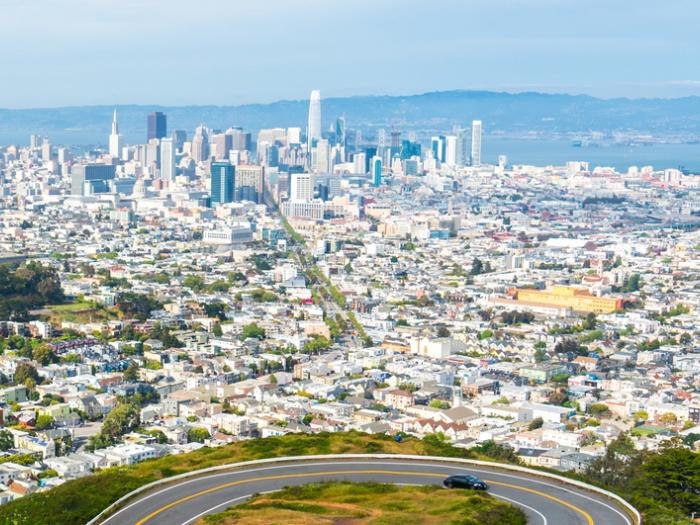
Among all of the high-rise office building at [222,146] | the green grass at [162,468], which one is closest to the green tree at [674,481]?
the green grass at [162,468]

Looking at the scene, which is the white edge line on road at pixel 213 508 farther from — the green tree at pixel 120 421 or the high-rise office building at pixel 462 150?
the high-rise office building at pixel 462 150

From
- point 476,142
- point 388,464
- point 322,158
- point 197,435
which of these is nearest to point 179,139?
point 322,158

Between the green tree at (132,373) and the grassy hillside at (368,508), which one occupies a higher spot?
the grassy hillside at (368,508)

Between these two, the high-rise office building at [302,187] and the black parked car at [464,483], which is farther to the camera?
the high-rise office building at [302,187]

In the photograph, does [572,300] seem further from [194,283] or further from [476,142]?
[476,142]

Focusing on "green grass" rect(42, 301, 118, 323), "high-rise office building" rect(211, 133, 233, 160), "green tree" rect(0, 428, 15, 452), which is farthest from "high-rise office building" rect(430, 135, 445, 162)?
"green tree" rect(0, 428, 15, 452)

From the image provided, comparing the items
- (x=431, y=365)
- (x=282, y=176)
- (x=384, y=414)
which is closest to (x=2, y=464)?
(x=384, y=414)

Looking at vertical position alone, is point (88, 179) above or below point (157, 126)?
below
